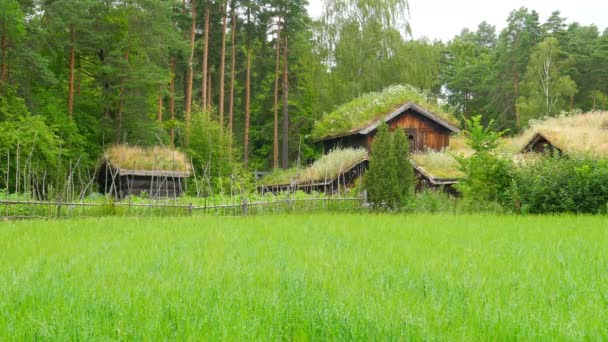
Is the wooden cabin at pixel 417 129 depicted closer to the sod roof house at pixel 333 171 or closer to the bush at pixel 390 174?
the sod roof house at pixel 333 171

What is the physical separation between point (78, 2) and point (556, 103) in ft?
115

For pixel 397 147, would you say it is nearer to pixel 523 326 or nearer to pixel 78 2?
pixel 523 326

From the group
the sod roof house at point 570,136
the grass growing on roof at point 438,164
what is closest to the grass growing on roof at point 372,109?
the grass growing on roof at point 438,164

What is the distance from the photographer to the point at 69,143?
23734 mm

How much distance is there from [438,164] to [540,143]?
4.65 m

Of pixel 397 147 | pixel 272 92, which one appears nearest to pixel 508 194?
pixel 397 147

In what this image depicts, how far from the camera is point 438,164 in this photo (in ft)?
78.3

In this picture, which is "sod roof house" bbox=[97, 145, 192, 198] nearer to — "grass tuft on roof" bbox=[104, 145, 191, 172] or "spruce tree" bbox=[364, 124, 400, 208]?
"grass tuft on roof" bbox=[104, 145, 191, 172]

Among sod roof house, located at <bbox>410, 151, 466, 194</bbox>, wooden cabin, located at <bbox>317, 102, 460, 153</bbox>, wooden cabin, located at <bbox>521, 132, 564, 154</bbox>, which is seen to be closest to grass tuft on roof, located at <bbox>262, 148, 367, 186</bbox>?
wooden cabin, located at <bbox>317, 102, 460, 153</bbox>

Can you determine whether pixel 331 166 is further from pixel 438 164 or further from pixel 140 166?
pixel 140 166

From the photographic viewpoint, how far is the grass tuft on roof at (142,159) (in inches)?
819

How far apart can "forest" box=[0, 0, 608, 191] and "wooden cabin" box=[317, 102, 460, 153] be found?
301 cm

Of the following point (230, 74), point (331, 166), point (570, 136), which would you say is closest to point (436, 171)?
point (331, 166)

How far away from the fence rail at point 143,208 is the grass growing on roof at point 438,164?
6801 mm
